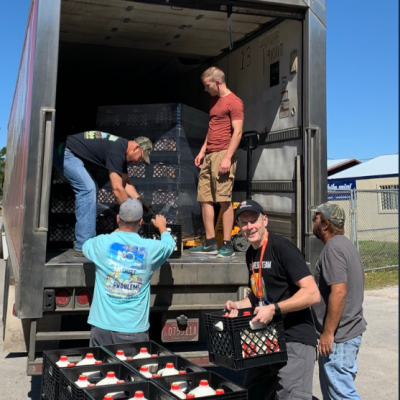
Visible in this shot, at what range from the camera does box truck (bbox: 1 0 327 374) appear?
385cm

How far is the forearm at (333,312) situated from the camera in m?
3.48

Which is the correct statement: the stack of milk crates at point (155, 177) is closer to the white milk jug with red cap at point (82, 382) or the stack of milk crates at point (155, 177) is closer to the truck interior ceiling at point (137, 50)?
the truck interior ceiling at point (137, 50)

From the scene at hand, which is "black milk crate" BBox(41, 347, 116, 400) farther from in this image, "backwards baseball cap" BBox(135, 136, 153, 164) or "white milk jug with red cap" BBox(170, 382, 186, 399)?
"backwards baseball cap" BBox(135, 136, 153, 164)

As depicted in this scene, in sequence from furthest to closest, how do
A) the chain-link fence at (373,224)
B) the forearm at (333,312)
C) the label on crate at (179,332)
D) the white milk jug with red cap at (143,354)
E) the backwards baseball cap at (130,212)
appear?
the chain-link fence at (373,224) → the label on crate at (179,332) → the backwards baseball cap at (130,212) → the forearm at (333,312) → the white milk jug with red cap at (143,354)

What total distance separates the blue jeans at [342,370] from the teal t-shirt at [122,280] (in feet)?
4.19

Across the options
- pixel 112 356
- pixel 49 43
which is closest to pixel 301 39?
pixel 49 43

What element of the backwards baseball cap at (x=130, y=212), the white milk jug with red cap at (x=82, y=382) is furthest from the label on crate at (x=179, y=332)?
the white milk jug with red cap at (x=82, y=382)

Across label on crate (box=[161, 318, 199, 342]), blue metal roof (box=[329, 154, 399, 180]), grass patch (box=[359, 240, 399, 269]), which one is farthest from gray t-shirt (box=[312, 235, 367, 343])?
blue metal roof (box=[329, 154, 399, 180])

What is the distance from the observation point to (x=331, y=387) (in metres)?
3.58

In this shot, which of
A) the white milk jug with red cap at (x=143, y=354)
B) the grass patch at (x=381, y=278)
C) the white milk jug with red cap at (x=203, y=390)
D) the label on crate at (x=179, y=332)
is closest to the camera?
the white milk jug with red cap at (x=203, y=390)

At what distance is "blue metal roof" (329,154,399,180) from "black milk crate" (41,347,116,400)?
92.6ft

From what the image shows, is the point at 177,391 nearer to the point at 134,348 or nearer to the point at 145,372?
the point at 145,372

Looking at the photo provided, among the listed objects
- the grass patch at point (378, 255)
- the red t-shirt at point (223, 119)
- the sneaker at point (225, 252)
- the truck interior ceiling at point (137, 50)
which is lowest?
the grass patch at point (378, 255)

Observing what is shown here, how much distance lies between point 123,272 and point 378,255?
1304 centimetres
